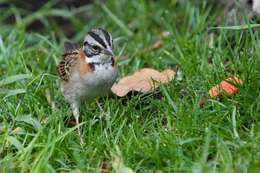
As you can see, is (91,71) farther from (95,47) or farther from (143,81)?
(143,81)

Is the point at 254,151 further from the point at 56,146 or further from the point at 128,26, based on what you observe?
the point at 128,26

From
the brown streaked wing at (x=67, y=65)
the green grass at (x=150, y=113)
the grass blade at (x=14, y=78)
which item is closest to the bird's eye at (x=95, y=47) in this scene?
the brown streaked wing at (x=67, y=65)

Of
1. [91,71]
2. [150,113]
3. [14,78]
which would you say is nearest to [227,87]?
[150,113]

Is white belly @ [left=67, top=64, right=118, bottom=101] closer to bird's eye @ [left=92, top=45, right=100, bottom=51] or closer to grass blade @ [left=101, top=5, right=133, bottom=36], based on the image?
bird's eye @ [left=92, top=45, right=100, bottom=51]

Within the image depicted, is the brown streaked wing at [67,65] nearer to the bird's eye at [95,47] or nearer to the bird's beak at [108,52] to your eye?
the bird's eye at [95,47]

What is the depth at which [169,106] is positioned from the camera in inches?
219

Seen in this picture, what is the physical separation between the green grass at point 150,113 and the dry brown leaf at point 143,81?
3.1 inches

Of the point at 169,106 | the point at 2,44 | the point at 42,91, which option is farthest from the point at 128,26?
the point at 169,106

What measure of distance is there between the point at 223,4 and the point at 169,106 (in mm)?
2661

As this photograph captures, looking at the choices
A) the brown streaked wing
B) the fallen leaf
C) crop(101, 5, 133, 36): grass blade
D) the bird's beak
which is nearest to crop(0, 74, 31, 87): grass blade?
the brown streaked wing

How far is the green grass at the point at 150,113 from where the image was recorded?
4.81 m

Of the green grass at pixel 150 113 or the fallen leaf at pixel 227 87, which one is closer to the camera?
the green grass at pixel 150 113

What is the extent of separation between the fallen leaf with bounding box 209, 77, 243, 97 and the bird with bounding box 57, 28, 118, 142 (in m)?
0.78

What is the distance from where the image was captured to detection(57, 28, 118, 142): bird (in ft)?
18.4
